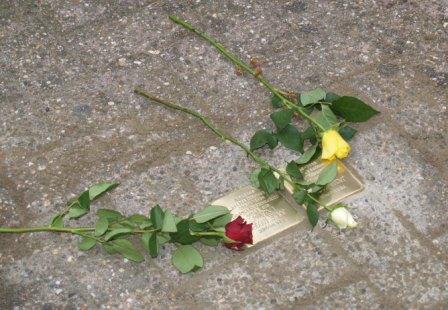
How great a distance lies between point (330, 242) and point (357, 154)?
0.34 m

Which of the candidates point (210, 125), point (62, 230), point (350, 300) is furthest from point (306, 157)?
point (62, 230)

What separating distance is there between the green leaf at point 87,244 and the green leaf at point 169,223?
22 centimetres

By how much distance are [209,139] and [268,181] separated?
323mm

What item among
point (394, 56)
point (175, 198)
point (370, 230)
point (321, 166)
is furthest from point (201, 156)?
point (394, 56)

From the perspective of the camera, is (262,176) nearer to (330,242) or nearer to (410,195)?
(330,242)

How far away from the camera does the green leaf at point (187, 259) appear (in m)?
2.24

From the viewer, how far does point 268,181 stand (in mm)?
2352

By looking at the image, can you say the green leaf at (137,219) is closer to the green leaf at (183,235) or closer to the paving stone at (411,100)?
the green leaf at (183,235)

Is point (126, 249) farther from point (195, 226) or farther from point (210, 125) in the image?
point (210, 125)

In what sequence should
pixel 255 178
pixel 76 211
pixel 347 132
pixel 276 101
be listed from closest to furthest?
pixel 76 211
pixel 255 178
pixel 347 132
pixel 276 101

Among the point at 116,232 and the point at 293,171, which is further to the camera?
the point at 293,171

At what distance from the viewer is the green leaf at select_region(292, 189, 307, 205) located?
232cm

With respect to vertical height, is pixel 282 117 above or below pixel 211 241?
above

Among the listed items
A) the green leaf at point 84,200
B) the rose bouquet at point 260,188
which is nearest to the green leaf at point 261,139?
the rose bouquet at point 260,188
